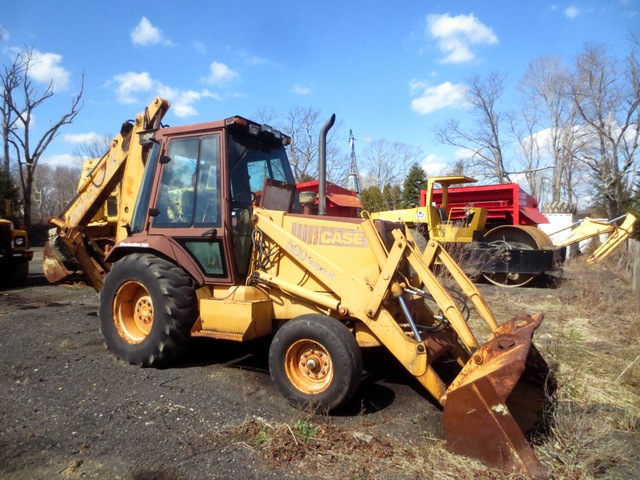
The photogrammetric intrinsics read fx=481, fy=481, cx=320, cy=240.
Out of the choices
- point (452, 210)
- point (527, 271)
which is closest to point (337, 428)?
point (527, 271)

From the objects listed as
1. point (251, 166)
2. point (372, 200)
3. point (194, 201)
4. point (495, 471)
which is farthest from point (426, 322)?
point (372, 200)

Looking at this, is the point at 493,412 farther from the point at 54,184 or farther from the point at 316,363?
the point at 54,184

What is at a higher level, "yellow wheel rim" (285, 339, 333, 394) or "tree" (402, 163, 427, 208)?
"tree" (402, 163, 427, 208)

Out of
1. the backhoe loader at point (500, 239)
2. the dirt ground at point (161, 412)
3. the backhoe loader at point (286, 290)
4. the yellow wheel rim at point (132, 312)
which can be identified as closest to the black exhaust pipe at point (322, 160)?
the backhoe loader at point (286, 290)

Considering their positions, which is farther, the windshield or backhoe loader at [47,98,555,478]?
the windshield

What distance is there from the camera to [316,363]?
389 centimetres

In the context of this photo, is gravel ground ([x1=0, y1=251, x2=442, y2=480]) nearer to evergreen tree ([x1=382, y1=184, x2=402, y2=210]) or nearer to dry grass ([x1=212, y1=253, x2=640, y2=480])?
dry grass ([x1=212, y1=253, x2=640, y2=480])

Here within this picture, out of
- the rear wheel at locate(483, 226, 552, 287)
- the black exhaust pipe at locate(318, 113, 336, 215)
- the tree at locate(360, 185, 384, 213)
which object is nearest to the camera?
the black exhaust pipe at locate(318, 113, 336, 215)

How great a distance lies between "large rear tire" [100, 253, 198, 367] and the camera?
464 centimetres

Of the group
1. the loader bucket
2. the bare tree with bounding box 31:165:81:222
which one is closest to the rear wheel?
the loader bucket

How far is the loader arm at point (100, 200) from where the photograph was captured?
222 inches

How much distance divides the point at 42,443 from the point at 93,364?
1.71m

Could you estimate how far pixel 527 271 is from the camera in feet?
36.1

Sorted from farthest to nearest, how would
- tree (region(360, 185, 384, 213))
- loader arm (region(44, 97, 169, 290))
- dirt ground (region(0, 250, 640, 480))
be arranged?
tree (region(360, 185, 384, 213)), loader arm (region(44, 97, 169, 290)), dirt ground (region(0, 250, 640, 480))
